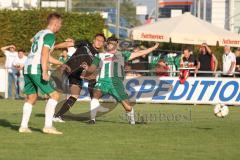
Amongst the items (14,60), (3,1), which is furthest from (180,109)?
(3,1)

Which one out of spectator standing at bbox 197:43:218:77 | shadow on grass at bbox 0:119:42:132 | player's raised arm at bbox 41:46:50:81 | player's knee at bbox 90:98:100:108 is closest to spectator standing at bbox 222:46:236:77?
spectator standing at bbox 197:43:218:77

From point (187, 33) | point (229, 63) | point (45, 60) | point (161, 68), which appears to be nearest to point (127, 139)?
point (45, 60)

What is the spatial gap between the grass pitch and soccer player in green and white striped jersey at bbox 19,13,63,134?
393mm

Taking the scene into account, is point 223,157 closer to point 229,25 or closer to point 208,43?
point 208,43

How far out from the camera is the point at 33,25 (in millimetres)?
39812

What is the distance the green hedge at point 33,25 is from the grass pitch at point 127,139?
64.6 feet

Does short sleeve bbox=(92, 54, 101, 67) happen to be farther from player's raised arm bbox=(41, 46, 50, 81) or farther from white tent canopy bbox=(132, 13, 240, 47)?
white tent canopy bbox=(132, 13, 240, 47)

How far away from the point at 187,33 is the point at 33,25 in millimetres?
13204

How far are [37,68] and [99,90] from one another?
337 cm

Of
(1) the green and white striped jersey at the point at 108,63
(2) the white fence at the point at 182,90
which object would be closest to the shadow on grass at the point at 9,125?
(1) the green and white striped jersey at the point at 108,63

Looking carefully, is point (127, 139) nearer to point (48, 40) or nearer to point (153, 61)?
point (48, 40)

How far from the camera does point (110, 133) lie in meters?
14.7

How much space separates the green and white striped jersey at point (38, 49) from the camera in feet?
46.1

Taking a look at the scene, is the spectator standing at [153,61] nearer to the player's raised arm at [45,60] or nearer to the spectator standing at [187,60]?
the spectator standing at [187,60]
